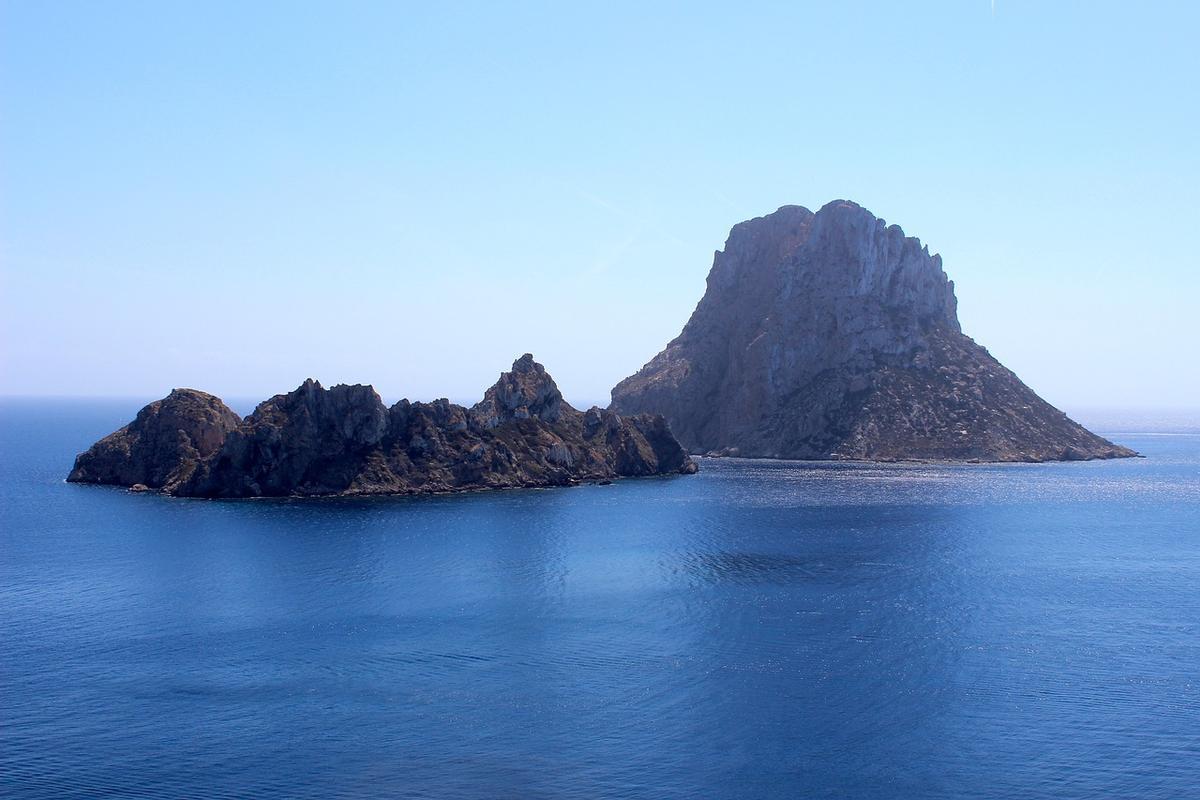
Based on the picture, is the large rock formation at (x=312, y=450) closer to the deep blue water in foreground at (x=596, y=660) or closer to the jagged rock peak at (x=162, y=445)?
the jagged rock peak at (x=162, y=445)

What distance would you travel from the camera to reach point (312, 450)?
6845 inches

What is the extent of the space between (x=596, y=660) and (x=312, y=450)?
109 m

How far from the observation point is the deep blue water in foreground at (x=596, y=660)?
187 feet

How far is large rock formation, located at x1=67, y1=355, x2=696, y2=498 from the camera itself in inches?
6727

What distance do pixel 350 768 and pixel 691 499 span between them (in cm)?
12428

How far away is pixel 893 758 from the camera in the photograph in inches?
2306

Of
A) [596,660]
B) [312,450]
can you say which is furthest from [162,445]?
[596,660]

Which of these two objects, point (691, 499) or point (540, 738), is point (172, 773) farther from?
point (691, 499)

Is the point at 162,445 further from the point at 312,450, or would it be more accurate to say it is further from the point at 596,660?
the point at 596,660

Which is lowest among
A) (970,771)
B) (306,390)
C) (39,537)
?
(970,771)

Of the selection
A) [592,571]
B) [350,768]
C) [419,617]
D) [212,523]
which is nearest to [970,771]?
[350,768]

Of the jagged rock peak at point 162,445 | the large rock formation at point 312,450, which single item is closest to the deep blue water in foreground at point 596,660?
the large rock formation at point 312,450

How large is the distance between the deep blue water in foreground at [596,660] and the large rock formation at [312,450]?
29.2 m

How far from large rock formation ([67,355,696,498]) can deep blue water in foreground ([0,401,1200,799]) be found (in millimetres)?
29216
